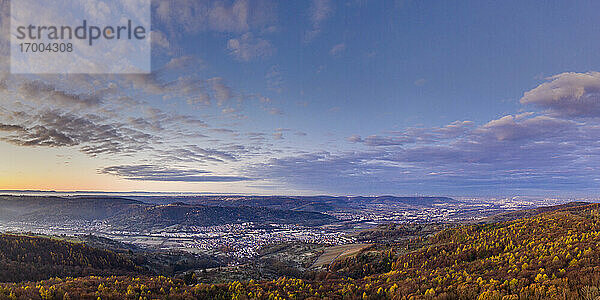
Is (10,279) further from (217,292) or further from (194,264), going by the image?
(194,264)

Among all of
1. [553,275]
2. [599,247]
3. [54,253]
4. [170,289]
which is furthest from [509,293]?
[54,253]

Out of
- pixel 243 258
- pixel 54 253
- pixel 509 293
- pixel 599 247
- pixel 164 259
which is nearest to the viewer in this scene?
pixel 509 293

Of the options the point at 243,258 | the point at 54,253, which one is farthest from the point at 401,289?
the point at 243,258

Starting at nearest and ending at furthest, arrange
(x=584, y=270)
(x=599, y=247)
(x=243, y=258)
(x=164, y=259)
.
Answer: (x=584, y=270) → (x=599, y=247) → (x=164, y=259) → (x=243, y=258)

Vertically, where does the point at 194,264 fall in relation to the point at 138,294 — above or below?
below

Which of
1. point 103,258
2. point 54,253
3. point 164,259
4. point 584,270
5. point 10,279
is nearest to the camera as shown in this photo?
point 584,270

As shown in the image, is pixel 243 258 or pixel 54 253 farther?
pixel 243 258

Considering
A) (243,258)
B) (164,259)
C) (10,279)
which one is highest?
(10,279)

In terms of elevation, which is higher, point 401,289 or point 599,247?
point 599,247

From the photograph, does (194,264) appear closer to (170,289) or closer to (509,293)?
(170,289)
